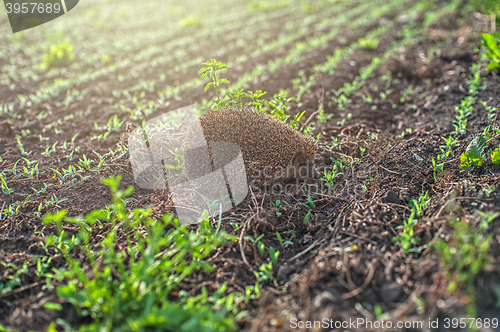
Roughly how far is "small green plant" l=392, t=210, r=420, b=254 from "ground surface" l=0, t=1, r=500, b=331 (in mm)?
42

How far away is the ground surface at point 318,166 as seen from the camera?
1.88 m

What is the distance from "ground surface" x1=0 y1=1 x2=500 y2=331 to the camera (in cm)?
188

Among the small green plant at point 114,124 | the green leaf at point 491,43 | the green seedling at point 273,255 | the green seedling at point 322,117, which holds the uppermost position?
the green leaf at point 491,43

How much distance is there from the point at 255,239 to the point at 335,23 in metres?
8.57

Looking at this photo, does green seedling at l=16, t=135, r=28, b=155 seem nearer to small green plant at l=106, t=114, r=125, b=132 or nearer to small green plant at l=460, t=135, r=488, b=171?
small green plant at l=106, t=114, r=125, b=132

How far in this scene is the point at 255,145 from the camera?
8.88 feet

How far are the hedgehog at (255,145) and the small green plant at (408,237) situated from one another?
97cm

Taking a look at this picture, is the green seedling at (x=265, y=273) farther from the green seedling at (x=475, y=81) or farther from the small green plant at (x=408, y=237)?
the green seedling at (x=475, y=81)

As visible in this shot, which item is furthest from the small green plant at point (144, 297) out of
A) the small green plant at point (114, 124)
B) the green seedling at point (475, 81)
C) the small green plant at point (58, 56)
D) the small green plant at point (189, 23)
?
the small green plant at point (189, 23)

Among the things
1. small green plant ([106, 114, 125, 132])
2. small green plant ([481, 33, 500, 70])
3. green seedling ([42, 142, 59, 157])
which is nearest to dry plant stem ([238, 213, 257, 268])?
small green plant ([106, 114, 125, 132])

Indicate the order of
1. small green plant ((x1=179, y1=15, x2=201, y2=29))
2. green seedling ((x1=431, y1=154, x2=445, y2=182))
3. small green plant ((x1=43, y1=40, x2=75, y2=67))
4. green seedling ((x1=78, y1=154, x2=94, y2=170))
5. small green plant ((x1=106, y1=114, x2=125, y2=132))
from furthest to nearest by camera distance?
1. small green plant ((x1=179, y1=15, x2=201, y2=29))
2. small green plant ((x1=43, y1=40, x2=75, y2=67))
3. small green plant ((x1=106, y1=114, x2=125, y2=132))
4. green seedling ((x1=78, y1=154, x2=94, y2=170))
5. green seedling ((x1=431, y1=154, x2=445, y2=182))

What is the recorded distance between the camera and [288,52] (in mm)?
6914

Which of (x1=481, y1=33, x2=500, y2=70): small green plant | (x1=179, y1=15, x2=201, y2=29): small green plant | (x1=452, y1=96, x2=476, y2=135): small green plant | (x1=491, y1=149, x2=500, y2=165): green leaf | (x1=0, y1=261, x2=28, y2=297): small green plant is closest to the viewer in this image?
(x1=0, y1=261, x2=28, y2=297): small green plant

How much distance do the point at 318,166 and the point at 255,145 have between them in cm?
82
